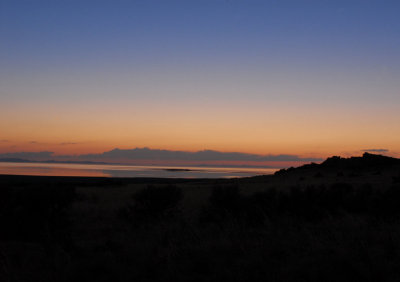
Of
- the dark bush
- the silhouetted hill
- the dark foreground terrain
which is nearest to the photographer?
the dark foreground terrain

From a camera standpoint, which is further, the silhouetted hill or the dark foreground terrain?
the silhouetted hill

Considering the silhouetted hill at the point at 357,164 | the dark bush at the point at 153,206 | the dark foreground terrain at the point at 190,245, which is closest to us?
the dark foreground terrain at the point at 190,245

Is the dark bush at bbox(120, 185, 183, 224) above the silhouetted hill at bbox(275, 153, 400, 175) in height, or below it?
below

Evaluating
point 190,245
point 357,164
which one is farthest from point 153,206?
point 357,164

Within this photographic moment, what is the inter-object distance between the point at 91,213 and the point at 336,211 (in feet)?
33.3

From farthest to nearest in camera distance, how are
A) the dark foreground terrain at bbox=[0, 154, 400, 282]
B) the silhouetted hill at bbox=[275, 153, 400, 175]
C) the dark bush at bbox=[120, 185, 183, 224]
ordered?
the silhouetted hill at bbox=[275, 153, 400, 175]
the dark bush at bbox=[120, 185, 183, 224]
the dark foreground terrain at bbox=[0, 154, 400, 282]

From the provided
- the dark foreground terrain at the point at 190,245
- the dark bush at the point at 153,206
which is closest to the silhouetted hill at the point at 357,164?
the dark foreground terrain at the point at 190,245

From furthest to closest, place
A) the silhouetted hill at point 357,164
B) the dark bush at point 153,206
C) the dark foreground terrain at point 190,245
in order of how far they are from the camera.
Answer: the silhouetted hill at point 357,164, the dark bush at point 153,206, the dark foreground terrain at point 190,245

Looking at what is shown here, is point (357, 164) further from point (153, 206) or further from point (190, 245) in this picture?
point (190, 245)

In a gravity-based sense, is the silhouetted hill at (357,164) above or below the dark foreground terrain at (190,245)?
above

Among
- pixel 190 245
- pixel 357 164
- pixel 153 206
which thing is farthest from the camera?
pixel 357 164

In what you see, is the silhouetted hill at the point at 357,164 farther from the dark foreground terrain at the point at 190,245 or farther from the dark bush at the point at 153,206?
the dark bush at the point at 153,206

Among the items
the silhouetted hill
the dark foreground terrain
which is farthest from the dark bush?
the silhouetted hill

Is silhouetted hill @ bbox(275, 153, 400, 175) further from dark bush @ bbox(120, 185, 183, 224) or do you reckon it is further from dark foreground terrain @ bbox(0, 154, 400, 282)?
dark bush @ bbox(120, 185, 183, 224)
